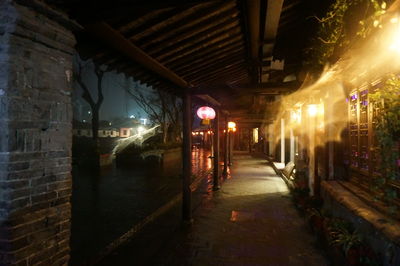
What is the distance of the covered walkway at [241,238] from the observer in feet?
18.9

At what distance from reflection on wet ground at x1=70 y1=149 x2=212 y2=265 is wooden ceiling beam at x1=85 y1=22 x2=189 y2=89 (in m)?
4.20

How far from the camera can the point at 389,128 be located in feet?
11.4

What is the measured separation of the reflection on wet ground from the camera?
6836 mm

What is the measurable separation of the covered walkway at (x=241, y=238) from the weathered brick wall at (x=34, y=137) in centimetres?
294

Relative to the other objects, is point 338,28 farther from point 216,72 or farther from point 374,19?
point 216,72

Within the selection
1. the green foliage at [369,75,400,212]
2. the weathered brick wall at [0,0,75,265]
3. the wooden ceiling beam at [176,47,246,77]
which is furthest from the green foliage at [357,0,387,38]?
the weathered brick wall at [0,0,75,265]

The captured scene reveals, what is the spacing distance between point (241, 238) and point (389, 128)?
14.8 feet

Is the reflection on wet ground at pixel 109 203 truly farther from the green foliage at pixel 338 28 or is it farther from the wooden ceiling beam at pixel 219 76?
the green foliage at pixel 338 28

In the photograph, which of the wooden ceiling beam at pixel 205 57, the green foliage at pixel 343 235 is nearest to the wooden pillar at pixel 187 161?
the wooden ceiling beam at pixel 205 57

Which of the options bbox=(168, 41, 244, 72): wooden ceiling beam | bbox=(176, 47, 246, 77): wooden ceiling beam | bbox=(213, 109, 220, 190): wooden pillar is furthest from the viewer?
A: bbox=(213, 109, 220, 190): wooden pillar

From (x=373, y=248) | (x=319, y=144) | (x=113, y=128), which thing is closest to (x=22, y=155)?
(x=373, y=248)

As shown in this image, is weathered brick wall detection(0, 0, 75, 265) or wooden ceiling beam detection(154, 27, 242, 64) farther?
wooden ceiling beam detection(154, 27, 242, 64)

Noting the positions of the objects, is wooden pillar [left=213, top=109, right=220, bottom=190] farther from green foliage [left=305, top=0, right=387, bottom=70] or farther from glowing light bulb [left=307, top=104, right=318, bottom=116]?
green foliage [left=305, top=0, right=387, bottom=70]

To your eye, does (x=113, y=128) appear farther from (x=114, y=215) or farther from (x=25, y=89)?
(x=25, y=89)
